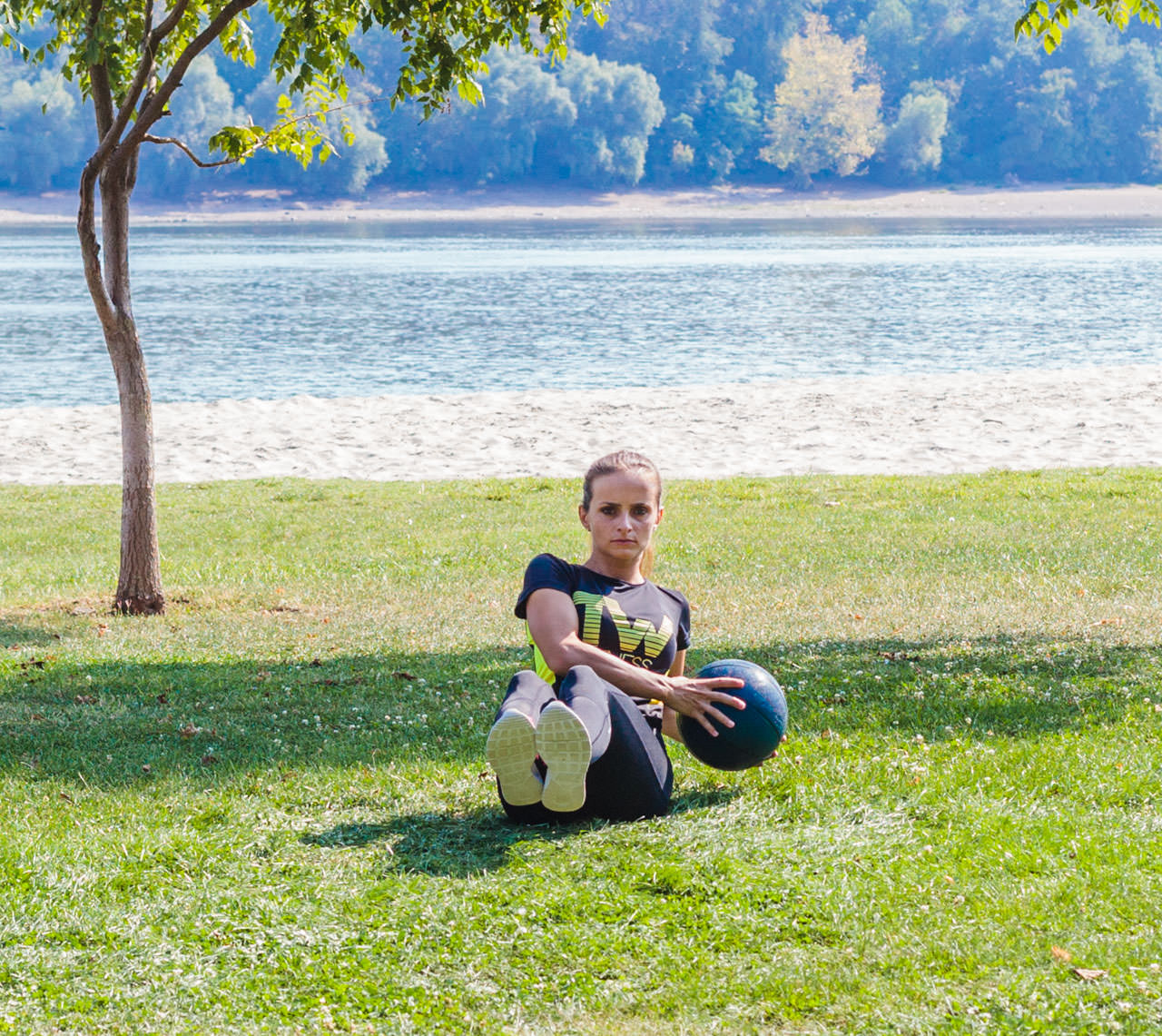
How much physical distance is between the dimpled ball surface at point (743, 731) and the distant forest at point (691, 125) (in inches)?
5320

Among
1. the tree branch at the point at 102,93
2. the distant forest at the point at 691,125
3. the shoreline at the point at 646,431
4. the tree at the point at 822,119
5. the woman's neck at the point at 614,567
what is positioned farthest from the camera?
the tree at the point at 822,119

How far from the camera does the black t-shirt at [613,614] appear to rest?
19.2 ft

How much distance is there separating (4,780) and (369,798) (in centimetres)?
180

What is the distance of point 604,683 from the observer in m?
5.52

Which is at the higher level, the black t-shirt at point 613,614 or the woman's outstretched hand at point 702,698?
the black t-shirt at point 613,614

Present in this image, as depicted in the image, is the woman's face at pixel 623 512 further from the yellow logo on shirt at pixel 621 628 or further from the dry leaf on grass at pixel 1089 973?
the dry leaf on grass at pixel 1089 973

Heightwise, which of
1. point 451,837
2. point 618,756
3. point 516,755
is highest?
point 516,755

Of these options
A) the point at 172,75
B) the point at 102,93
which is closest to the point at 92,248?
the point at 102,93

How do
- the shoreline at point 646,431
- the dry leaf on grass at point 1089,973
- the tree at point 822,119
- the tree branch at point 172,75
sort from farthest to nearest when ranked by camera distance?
1. the tree at point 822,119
2. the shoreline at point 646,431
3. the tree branch at point 172,75
4. the dry leaf on grass at point 1089,973

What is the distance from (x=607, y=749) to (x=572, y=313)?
145ft

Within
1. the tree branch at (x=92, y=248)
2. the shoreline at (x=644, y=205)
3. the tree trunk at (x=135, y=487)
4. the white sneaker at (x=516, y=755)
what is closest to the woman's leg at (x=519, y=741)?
the white sneaker at (x=516, y=755)

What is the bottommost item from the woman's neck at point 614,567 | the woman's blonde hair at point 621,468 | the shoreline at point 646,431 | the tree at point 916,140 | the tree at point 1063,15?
the shoreline at point 646,431

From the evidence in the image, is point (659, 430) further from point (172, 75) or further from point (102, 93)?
point (172, 75)

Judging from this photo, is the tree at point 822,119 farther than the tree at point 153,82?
Yes
